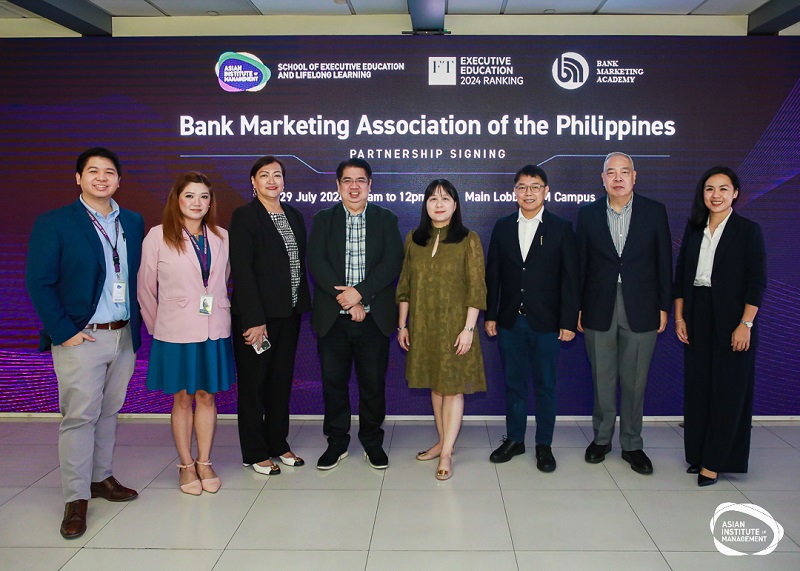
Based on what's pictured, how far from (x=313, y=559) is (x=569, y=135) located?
11.1 ft

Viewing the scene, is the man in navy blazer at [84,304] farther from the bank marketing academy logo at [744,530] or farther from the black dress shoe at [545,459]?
the bank marketing academy logo at [744,530]

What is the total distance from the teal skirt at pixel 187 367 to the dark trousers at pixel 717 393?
2.65m

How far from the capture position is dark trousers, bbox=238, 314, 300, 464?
11.4 ft

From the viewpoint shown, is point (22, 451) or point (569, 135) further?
point (569, 135)

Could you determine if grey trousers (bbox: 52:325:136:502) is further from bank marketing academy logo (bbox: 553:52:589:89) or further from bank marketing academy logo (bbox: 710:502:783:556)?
bank marketing academy logo (bbox: 553:52:589:89)

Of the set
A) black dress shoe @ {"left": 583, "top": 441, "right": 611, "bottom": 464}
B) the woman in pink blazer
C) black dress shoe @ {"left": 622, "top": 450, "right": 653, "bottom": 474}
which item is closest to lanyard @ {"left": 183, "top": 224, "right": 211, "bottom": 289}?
the woman in pink blazer

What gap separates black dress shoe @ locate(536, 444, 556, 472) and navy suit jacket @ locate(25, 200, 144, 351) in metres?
2.63

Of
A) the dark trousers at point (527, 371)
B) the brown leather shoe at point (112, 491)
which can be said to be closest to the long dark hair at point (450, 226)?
the dark trousers at point (527, 371)

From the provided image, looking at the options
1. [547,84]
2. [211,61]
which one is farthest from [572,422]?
[211,61]

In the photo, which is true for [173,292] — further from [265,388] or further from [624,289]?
[624,289]

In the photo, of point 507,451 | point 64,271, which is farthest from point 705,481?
point 64,271

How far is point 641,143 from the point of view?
4.50 metres

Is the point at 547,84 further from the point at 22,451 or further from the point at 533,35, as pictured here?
the point at 22,451

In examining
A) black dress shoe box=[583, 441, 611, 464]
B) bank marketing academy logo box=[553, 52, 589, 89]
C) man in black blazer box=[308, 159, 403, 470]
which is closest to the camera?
man in black blazer box=[308, 159, 403, 470]
